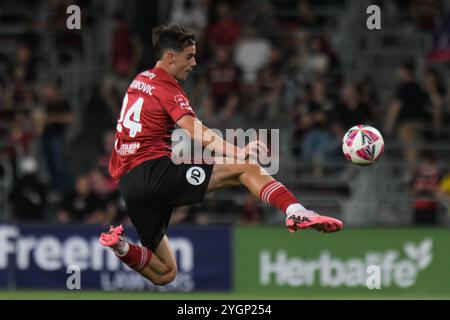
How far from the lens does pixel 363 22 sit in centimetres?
1892

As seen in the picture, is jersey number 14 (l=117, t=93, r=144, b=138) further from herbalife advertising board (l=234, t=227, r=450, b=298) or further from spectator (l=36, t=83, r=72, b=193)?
spectator (l=36, t=83, r=72, b=193)

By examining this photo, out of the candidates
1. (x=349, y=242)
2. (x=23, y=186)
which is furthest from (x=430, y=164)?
(x=23, y=186)

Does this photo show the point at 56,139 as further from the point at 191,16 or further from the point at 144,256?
the point at 144,256

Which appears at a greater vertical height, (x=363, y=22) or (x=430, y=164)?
(x=363, y=22)

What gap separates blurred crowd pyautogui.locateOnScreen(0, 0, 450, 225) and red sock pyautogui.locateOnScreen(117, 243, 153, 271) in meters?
5.50

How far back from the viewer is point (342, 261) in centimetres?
1575

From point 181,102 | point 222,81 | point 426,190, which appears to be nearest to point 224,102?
point 222,81

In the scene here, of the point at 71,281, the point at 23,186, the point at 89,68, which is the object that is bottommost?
the point at 71,281

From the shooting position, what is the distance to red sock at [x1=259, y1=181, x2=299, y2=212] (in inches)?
391

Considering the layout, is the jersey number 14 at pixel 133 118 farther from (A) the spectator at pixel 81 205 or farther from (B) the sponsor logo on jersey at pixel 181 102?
(A) the spectator at pixel 81 205

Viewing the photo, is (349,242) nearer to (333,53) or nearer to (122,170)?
(333,53)

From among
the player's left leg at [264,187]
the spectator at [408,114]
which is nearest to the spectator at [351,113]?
the spectator at [408,114]

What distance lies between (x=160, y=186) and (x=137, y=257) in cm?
80

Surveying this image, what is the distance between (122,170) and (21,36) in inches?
367
